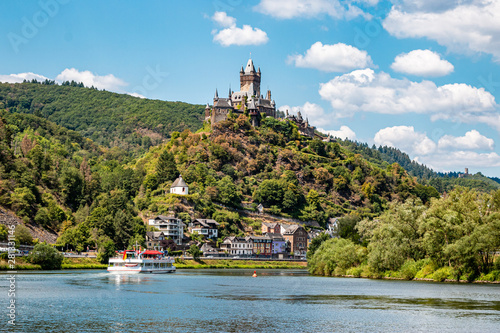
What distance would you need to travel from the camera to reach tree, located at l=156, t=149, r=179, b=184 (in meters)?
188

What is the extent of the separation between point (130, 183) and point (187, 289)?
4588 inches

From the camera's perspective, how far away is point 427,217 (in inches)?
3649

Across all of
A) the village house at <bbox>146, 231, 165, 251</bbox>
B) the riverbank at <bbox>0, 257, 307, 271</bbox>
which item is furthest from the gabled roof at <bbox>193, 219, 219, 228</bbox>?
the village house at <bbox>146, 231, 165, 251</bbox>

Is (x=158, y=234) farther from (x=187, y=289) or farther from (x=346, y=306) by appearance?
(x=346, y=306)

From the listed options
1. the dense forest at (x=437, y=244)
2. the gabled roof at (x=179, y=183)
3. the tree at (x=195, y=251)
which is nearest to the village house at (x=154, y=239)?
the tree at (x=195, y=251)

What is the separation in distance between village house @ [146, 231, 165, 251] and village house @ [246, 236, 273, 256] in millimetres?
27470

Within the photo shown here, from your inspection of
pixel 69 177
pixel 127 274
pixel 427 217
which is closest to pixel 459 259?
pixel 427 217

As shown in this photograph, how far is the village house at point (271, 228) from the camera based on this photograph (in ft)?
609

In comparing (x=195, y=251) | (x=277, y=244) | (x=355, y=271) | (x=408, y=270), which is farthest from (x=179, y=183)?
(x=408, y=270)

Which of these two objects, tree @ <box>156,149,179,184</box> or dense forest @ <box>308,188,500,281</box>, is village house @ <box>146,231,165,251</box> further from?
dense forest @ <box>308,188,500,281</box>

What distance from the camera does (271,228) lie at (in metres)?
186

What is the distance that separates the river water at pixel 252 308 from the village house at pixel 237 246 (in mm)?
85028

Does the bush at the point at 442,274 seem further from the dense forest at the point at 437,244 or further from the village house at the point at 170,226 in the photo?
the village house at the point at 170,226

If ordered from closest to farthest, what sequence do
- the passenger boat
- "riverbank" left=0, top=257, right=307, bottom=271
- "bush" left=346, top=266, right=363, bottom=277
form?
"bush" left=346, top=266, right=363, bottom=277 → "riverbank" left=0, top=257, right=307, bottom=271 → the passenger boat
